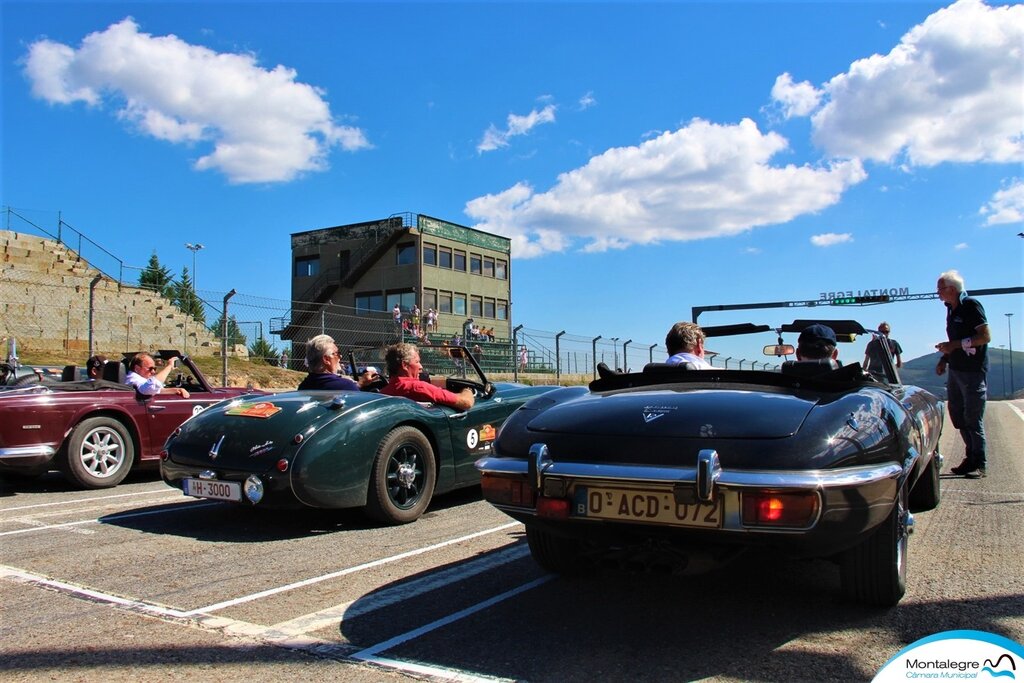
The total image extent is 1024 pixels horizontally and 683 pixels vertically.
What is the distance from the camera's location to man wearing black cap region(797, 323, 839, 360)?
4082mm

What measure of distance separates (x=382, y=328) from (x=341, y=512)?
54.7 ft

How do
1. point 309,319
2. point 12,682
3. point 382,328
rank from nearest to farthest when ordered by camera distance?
1. point 12,682
2. point 309,319
3. point 382,328

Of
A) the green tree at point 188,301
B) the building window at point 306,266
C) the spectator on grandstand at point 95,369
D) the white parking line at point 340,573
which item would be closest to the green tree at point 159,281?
the green tree at point 188,301

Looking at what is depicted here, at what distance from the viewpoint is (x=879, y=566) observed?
296 centimetres

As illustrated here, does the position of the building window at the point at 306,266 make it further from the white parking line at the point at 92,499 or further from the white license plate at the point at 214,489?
the white license plate at the point at 214,489

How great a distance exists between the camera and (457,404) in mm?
5617

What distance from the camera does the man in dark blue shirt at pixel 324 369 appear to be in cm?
564

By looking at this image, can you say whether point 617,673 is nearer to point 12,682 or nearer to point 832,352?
point 12,682

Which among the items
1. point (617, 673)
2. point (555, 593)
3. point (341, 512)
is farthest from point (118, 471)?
point (617, 673)

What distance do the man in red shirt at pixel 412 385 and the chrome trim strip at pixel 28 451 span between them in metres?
3.10

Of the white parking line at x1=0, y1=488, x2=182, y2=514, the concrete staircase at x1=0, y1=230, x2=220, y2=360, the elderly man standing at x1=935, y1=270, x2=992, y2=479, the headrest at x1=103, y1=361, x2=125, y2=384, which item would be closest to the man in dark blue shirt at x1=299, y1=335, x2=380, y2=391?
the white parking line at x1=0, y1=488, x2=182, y2=514

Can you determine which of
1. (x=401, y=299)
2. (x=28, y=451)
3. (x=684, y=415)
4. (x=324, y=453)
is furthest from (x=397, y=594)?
(x=401, y=299)

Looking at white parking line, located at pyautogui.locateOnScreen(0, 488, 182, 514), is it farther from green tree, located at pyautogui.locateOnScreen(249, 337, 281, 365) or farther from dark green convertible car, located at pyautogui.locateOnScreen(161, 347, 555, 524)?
green tree, located at pyautogui.locateOnScreen(249, 337, 281, 365)

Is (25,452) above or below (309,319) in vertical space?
below
